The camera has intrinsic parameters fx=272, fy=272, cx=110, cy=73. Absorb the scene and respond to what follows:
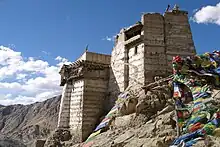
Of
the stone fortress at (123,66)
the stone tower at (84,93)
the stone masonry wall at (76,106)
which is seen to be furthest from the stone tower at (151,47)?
the stone masonry wall at (76,106)

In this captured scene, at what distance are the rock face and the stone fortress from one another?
4737 cm

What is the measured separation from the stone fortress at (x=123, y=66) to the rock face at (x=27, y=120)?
47.4 metres

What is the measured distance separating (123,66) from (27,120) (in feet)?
268

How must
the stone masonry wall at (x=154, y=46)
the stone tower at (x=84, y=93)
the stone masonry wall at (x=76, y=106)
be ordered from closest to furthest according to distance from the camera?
the stone masonry wall at (x=154, y=46)
the stone tower at (x=84, y=93)
the stone masonry wall at (x=76, y=106)

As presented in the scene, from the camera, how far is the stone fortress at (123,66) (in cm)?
2591

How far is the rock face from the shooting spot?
77688 millimetres

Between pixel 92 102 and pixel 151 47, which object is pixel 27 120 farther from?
pixel 151 47

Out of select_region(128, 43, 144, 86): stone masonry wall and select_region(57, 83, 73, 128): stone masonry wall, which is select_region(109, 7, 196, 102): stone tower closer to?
select_region(128, 43, 144, 86): stone masonry wall

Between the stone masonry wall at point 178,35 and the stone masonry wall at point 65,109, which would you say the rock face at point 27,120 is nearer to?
the stone masonry wall at point 65,109

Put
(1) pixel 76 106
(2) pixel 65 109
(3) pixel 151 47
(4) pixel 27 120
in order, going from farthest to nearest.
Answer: (4) pixel 27 120 < (2) pixel 65 109 < (1) pixel 76 106 < (3) pixel 151 47

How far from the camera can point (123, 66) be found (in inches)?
1089

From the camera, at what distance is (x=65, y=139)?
88.7 ft

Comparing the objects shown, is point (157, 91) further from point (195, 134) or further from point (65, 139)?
point (65, 139)

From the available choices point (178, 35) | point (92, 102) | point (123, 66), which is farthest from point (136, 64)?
point (92, 102)
